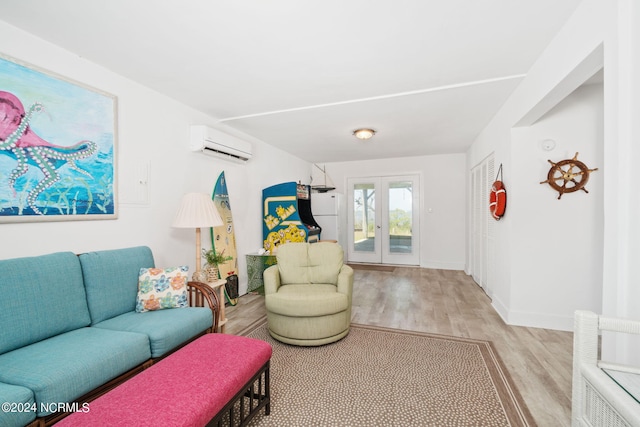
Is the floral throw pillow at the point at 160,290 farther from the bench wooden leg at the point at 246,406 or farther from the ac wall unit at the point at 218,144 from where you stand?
the ac wall unit at the point at 218,144

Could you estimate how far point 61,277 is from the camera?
1852 millimetres

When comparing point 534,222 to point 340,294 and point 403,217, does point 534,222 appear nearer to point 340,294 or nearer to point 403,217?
point 340,294

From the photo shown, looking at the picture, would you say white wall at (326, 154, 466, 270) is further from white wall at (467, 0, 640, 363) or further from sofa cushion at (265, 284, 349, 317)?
white wall at (467, 0, 640, 363)

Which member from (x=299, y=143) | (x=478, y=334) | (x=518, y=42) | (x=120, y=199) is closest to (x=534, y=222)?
(x=478, y=334)

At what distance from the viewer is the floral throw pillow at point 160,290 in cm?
223

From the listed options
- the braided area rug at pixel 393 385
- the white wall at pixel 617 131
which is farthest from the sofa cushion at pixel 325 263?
the white wall at pixel 617 131

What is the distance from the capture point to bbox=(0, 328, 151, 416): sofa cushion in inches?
51.4

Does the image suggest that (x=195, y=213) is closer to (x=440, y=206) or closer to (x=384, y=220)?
(x=384, y=220)

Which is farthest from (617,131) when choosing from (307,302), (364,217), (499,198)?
(364,217)

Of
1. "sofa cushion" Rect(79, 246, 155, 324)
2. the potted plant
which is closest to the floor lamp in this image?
the potted plant

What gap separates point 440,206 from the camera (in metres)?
6.16

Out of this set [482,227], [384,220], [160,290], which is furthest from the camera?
[384,220]

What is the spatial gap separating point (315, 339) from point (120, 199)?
7.14ft

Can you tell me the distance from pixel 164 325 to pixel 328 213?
4.44 meters
